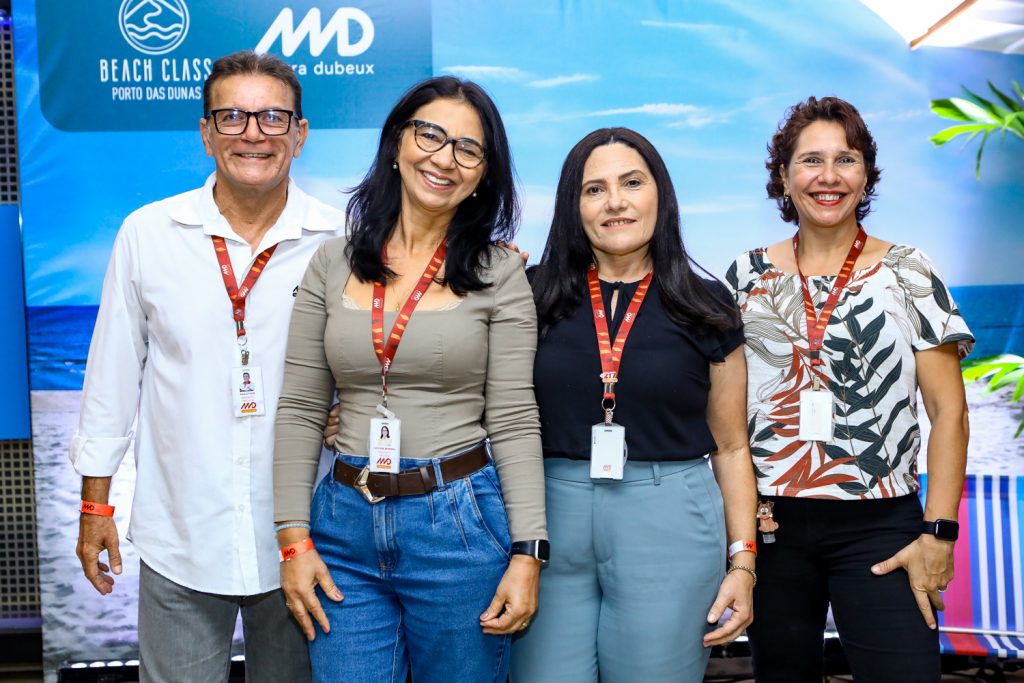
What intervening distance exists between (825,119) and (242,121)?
137 cm

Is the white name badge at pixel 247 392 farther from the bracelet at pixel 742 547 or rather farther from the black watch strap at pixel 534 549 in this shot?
the bracelet at pixel 742 547

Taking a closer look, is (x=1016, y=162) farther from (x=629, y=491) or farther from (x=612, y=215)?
(x=629, y=491)

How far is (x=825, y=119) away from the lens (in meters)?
2.11

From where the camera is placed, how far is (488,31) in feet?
10.8

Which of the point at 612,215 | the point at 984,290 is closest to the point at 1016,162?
the point at 984,290

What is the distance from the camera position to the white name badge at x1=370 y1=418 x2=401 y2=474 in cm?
162

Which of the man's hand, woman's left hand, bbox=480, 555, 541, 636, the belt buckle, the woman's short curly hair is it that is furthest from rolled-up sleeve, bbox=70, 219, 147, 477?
the woman's short curly hair

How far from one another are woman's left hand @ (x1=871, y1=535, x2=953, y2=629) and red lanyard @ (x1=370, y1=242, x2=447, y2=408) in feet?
3.87

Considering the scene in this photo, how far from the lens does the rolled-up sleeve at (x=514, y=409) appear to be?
1700mm

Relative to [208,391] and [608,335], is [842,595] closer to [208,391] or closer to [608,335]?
[608,335]

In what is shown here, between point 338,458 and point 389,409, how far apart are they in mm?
146

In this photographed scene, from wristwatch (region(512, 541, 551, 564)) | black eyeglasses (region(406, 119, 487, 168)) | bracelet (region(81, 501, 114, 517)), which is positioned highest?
black eyeglasses (region(406, 119, 487, 168))

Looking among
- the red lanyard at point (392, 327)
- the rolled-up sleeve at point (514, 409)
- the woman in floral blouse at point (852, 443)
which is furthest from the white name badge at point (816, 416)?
the red lanyard at point (392, 327)

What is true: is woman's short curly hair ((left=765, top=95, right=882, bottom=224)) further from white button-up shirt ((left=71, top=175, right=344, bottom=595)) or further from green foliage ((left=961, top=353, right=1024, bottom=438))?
white button-up shirt ((left=71, top=175, right=344, bottom=595))
